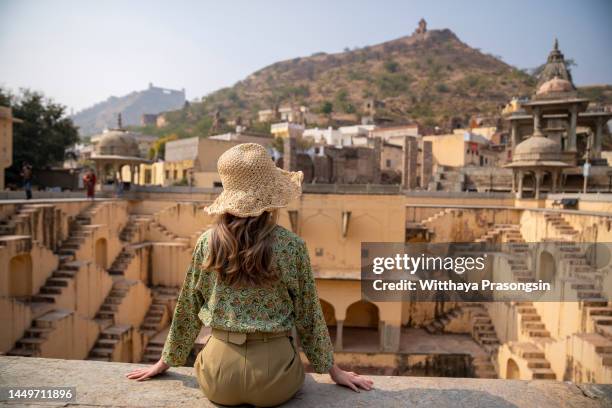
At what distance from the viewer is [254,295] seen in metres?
2.69

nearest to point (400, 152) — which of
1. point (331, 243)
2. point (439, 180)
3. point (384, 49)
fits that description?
point (439, 180)

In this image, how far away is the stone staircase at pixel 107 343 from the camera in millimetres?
13051

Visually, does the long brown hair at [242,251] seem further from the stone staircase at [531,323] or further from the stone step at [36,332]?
the stone staircase at [531,323]

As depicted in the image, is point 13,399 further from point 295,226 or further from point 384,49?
point 384,49

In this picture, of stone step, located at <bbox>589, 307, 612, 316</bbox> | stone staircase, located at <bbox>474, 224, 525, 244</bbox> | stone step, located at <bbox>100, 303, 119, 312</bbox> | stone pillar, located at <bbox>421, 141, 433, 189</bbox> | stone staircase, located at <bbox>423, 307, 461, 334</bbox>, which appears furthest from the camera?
stone pillar, located at <bbox>421, 141, 433, 189</bbox>

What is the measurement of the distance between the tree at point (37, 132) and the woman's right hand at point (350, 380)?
89.8 feet

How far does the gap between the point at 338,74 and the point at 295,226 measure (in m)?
98.1

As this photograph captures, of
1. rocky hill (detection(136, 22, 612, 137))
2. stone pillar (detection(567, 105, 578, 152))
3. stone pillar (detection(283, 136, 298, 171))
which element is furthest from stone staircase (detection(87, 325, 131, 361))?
rocky hill (detection(136, 22, 612, 137))

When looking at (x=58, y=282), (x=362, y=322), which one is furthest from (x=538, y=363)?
(x=58, y=282)

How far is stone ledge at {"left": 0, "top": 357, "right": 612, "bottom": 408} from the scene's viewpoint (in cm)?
266

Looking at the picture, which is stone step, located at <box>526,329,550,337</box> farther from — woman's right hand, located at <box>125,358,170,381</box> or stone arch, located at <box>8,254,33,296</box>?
stone arch, located at <box>8,254,33,296</box>

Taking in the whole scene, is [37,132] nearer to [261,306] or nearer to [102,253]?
[102,253]

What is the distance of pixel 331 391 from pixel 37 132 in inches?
1137

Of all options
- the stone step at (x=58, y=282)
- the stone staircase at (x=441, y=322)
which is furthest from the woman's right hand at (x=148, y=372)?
the stone staircase at (x=441, y=322)
